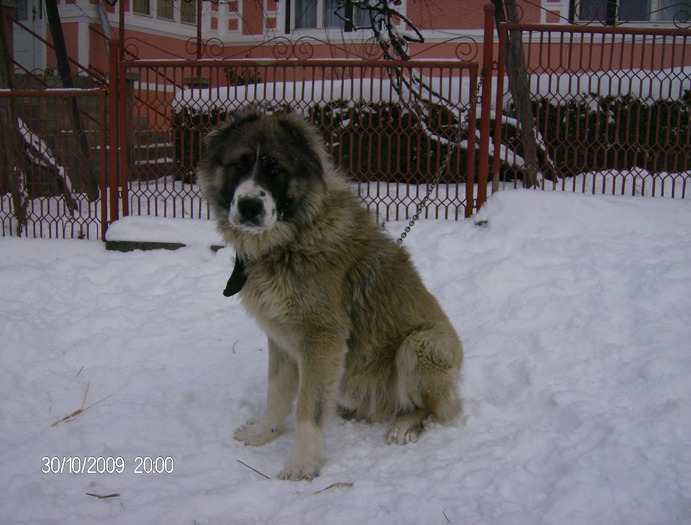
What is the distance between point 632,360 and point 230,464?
2.50 metres

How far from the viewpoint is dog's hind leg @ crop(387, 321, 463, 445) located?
3297mm

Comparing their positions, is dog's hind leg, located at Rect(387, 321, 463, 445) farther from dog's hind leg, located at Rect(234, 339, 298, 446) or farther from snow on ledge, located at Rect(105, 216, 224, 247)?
→ snow on ledge, located at Rect(105, 216, 224, 247)

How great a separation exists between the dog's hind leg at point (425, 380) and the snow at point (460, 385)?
0.35ft

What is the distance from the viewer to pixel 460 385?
12.5 ft

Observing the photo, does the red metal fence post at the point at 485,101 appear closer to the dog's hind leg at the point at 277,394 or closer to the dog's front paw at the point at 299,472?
the dog's hind leg at the point at 277,394

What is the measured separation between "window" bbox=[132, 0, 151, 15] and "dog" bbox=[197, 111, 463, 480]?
12421mm

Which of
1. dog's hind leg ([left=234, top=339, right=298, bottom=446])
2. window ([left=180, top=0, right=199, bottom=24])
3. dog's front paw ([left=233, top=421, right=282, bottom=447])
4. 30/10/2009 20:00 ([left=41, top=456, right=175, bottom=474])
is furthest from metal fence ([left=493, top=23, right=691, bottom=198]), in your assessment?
window ([left=180, top=0, right=199, bottom=24])

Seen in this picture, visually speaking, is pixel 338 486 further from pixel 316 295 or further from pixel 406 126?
pixel 406 126

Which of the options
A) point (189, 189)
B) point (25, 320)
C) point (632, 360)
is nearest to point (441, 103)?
point (189, 189)

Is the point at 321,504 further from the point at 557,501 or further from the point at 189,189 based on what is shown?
the point at 189,189

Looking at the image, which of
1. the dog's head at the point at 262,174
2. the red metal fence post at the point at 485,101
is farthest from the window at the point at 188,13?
the dog's head at the point at 262,174

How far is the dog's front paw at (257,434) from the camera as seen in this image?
3.38 meters

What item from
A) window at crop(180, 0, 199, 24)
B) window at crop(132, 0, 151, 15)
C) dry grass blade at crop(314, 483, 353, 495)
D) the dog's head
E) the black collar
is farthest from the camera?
window at crop(180, 0, 199, 24)

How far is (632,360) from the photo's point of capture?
3.73 metres
